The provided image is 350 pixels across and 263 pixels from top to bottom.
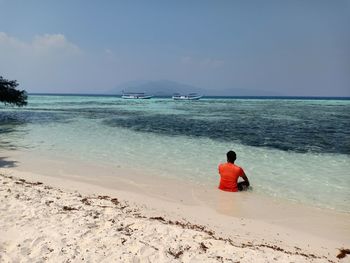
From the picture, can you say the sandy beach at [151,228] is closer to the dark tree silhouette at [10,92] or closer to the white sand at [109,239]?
the white sand at [109,239]

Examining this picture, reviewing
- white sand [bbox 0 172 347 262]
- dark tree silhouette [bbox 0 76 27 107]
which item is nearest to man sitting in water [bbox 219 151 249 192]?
white sand [bbox 0 172 347 262]

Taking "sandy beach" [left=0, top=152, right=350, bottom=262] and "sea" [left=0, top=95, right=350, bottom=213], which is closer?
"sandy beach" [left=0, top=152, right=350, bottom=262]

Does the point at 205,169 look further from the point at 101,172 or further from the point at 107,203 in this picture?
the point at 107,203

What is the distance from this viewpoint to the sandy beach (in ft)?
17.5

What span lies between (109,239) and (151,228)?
2.92 feet

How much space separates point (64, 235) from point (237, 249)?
2.97m

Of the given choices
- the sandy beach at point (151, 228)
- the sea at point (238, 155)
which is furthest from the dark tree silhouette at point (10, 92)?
the sandy beach at point (151, 228)

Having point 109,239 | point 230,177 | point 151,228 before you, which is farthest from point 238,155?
point 109,239

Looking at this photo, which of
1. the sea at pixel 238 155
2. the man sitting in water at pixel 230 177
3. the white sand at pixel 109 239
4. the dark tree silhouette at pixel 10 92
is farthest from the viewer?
the dark tree silhouette at pixel 10 92

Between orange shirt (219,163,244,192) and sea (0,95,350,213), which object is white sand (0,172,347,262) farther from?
sea (0,95,350,213)

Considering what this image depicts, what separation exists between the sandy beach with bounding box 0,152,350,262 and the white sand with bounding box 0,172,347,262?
0.02 m

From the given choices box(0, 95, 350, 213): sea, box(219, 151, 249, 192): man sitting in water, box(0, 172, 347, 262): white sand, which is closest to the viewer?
box(0, 172, 347, 262): white sand

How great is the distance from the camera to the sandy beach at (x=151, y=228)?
5344 millimetres

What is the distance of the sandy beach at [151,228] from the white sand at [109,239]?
2cm
